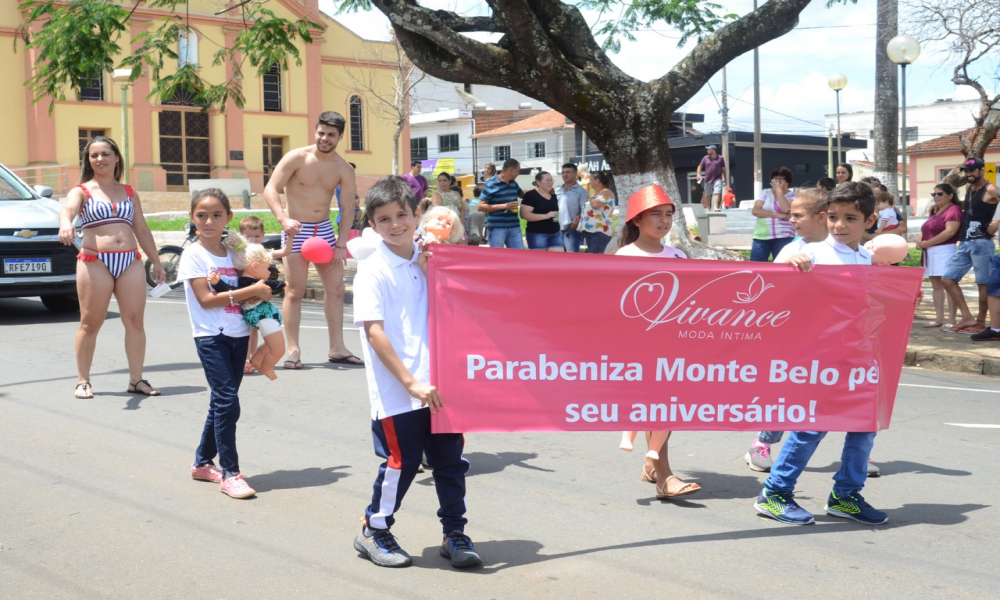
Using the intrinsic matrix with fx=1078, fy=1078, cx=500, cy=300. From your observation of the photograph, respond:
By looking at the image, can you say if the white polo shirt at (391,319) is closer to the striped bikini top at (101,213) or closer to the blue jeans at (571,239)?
the striped bikini top at (101,213)

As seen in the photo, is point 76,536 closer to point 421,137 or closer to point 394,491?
point 394,491

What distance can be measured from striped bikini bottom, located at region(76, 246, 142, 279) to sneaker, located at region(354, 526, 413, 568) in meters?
4.25

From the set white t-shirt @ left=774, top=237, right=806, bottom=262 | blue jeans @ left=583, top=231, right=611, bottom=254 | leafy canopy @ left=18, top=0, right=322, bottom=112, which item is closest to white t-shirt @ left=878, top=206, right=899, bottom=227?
blue jeans @ left=583, top=231, right=611, bottom=254

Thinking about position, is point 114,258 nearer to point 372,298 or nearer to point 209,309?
point 209,309

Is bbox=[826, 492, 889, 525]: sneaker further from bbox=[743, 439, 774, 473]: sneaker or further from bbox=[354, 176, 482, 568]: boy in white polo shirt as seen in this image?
bbox=[354, 176, 482, 568]: boy in white polo shirt

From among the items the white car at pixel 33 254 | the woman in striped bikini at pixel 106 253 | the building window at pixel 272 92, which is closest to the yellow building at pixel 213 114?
the building window at pixel 272 92

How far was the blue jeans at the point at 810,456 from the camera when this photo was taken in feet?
17.0

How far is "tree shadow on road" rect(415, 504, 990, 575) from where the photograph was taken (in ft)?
15.2

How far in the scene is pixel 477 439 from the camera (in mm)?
7043

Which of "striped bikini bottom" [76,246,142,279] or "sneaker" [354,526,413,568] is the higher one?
"striped bikini bottom" [76,246,142,279]

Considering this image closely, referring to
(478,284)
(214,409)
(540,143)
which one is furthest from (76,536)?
(540,143)

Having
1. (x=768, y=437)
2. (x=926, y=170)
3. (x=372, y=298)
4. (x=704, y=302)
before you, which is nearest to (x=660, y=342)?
(x=704, y=302)

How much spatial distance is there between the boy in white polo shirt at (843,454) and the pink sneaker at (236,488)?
8.52ft

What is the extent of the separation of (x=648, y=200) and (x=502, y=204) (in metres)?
9.20
